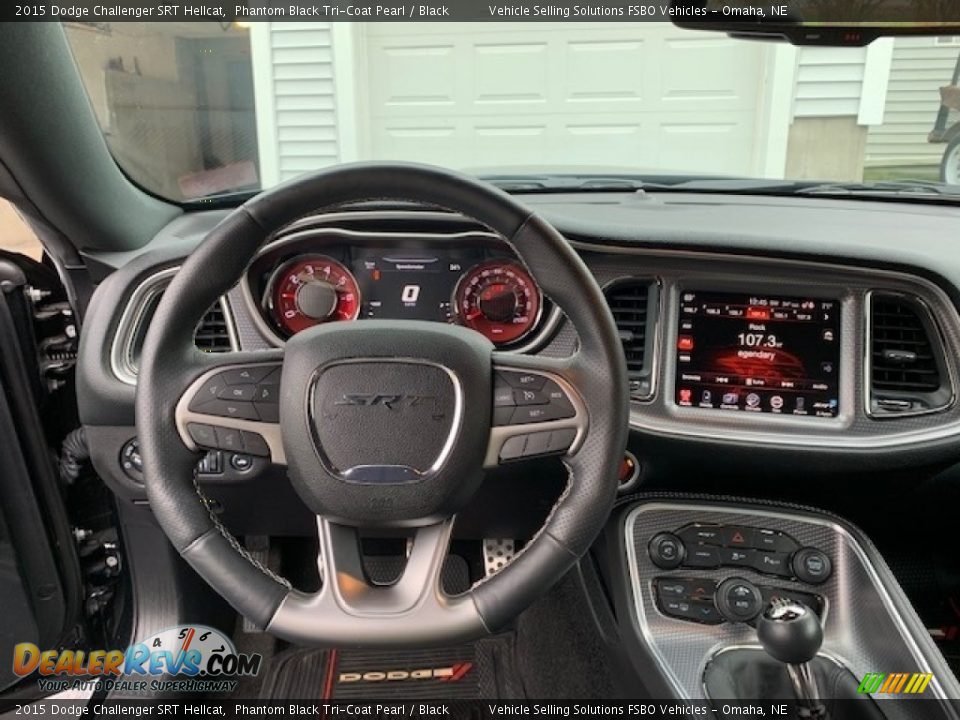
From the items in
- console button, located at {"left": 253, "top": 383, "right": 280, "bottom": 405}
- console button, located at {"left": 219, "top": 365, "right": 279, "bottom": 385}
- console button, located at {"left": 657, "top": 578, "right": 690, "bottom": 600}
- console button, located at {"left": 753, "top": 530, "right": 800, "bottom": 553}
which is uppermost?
console button, located at {"left": 219, "top": 365, "right": 279, "bottom": 385}

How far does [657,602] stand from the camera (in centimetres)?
180

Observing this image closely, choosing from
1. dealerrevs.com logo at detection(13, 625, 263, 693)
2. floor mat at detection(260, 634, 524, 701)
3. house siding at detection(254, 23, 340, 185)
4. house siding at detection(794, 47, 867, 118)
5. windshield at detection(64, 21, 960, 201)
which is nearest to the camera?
dealerrevs.com logo at detection(13, 625, 263, 693)

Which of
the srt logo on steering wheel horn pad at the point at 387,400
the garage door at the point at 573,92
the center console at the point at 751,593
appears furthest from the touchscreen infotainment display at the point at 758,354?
the garage door at the point at 573,92

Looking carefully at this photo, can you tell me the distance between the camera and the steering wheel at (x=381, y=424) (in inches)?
44.7

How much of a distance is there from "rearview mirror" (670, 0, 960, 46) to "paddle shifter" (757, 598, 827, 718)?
1033mm

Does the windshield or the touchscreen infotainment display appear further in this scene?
the windshield

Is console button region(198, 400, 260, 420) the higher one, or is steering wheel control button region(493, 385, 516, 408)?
steering wheel control button region(493, 385, 516, 408)

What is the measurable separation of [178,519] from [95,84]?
43.6 inches

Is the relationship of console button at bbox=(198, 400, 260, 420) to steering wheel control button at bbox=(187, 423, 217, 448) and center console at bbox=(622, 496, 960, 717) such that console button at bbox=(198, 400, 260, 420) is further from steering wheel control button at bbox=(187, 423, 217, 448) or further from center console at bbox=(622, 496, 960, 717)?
center console at bbox=(622, 496, 960, 717)

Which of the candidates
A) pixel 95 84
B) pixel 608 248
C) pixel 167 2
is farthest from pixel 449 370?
pixel 167 2

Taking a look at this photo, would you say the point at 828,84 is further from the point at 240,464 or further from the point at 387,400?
the point at 387,400

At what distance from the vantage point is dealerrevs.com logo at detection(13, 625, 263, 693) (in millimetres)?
1953

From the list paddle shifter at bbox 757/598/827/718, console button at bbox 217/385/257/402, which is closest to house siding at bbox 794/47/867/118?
paddle shifter at bbox 757/598/827/718

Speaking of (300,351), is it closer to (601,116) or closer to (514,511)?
(514,511)
